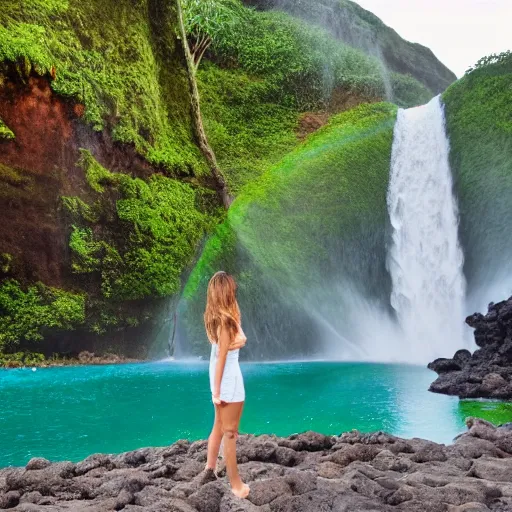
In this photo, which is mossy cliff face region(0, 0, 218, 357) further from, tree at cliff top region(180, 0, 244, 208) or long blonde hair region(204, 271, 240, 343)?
long blonde hair region(204, 271, 240, 343)

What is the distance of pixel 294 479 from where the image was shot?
346 centimetres

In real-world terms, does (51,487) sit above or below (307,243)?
below

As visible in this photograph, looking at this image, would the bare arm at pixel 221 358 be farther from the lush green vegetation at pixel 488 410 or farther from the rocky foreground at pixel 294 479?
the lush green vegetation at pixel 488 410

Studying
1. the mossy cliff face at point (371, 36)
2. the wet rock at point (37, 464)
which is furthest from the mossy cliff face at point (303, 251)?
the wet rock at point (37, 464)

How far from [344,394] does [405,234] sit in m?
8.52

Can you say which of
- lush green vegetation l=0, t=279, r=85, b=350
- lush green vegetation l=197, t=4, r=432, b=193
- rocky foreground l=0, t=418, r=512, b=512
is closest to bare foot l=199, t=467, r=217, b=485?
rocky foreground l=0, t=418, r=512, b=512

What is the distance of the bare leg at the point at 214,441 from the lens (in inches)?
132

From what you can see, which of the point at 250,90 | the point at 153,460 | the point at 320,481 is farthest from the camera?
the point at 250,90

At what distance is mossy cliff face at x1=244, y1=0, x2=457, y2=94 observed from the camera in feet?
79.6

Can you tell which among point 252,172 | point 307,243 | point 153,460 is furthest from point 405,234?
point 153,460

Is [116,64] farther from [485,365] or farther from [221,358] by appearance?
[221,358]

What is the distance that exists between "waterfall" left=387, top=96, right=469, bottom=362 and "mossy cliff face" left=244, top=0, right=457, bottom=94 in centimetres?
Result: 842

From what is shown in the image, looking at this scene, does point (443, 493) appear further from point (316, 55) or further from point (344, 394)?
point (316, 55)

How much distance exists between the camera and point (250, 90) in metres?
21.1
